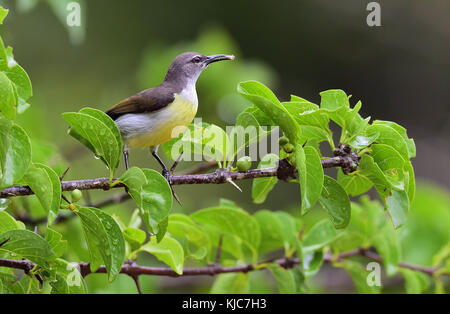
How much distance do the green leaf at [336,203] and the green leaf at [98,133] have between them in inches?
29.6

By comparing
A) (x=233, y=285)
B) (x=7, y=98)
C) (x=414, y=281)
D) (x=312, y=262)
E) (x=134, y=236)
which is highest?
(x=7, y=98)

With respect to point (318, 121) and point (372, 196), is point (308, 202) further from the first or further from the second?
point (372, 196)

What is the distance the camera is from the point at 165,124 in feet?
8.63

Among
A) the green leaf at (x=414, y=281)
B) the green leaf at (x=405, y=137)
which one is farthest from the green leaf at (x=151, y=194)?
the green leaf at (x=414, y=281)

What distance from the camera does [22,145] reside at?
1.60 metres

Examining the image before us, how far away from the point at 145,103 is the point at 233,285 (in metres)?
0.96

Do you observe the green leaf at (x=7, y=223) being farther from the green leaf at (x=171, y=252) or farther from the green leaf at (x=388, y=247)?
the green leaf at (x=388, y=247)

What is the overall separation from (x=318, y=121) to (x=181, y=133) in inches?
28.6

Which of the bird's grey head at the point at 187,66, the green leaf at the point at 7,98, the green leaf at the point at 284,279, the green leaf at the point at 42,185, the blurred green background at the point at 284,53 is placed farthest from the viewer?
the blurred green background at the point at 284,53

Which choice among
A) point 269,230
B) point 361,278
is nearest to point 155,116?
point 269,230

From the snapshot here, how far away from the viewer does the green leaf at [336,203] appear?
2049 millimetres

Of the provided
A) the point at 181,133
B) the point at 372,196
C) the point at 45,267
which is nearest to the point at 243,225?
the point at 181,133

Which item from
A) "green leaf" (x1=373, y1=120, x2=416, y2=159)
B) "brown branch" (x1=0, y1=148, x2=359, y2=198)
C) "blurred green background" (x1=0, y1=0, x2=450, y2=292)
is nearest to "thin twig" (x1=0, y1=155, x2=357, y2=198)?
"brown branch" (x1=0, y1=148, x2=359, y2=198)

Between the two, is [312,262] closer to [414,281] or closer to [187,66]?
[414,281]
